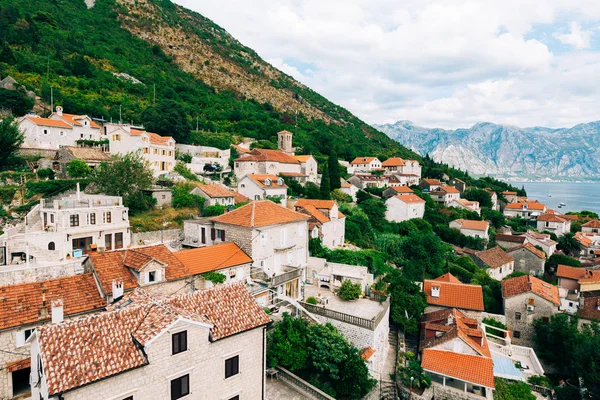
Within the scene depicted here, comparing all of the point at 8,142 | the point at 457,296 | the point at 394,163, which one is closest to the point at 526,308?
the point at 457,296

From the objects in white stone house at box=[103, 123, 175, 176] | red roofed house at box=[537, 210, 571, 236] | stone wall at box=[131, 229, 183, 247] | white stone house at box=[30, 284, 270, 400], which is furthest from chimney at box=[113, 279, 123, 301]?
red roofed house at box=[537, 210, 571, 236]

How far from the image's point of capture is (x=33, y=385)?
1148cm

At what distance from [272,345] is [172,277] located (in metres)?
7.11

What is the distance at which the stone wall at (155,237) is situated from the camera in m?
29.5

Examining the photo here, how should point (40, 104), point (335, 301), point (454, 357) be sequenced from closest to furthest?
point (454, 357) → point (335, 301) → point (40, 104)

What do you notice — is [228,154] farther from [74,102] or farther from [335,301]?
[335,301]

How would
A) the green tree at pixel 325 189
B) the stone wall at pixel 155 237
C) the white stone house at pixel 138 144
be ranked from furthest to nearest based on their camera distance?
the green tree at pixel 325 189 → the white stone house at pixel 138 144 → the stone wall at pixel 155 237

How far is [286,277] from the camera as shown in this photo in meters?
23.7

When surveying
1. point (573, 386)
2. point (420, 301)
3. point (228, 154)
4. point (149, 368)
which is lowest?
point (573, 386)

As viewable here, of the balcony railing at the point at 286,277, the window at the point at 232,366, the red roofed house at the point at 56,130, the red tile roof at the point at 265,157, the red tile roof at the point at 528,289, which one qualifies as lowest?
the red tile roof at the point at 528,289

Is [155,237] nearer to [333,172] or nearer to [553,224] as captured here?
[333,172]

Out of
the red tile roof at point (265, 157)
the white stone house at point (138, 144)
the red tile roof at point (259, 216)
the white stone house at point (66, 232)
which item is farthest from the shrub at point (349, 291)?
the red tile roof at point (265, 157)

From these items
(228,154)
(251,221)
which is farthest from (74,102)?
(251,221)

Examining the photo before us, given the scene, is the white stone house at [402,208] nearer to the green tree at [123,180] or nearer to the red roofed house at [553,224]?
the red roofed house at [553,224]
